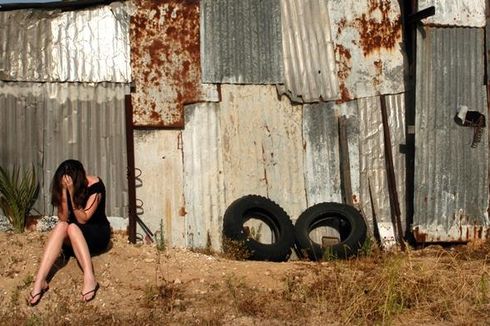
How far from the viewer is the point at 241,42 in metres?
10.3

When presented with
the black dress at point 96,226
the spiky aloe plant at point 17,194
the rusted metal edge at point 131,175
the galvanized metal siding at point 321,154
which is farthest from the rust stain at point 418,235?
the spiky aloe plant at point 17,194

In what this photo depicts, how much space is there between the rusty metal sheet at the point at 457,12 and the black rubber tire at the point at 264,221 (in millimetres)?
3332

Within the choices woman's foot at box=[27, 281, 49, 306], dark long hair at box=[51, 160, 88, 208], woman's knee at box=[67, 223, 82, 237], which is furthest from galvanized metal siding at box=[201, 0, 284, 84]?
woman's foot at box=[27, 281, 49, 306]

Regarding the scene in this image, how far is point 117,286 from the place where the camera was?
7969 millimetres

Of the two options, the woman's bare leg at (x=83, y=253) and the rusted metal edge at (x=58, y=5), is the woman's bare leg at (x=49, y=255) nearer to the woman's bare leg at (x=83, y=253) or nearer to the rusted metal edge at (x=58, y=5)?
the woman's bare leg at (x=83, y=253)

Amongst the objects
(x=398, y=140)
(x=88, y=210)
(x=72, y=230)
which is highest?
(x=398, y=140)

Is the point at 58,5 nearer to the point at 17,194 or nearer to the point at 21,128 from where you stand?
the point at 21,128

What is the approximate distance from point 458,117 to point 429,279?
3.39m

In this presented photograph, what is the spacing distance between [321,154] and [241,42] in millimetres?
1889

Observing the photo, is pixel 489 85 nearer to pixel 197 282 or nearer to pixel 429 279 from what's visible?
pixel 429 279

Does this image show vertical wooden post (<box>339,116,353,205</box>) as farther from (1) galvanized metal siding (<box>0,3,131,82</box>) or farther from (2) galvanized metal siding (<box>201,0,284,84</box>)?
(1) galvanized metal siding (<box>0,3,131,82</box>)

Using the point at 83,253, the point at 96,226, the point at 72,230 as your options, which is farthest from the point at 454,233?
the point at 72,230

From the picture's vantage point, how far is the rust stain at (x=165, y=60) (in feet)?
32.7

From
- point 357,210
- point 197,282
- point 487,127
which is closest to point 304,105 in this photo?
point 357,210
